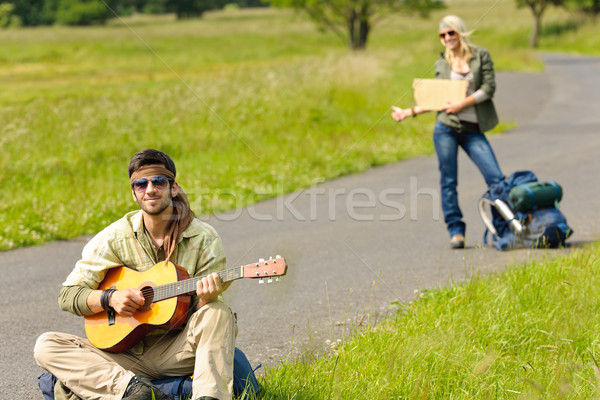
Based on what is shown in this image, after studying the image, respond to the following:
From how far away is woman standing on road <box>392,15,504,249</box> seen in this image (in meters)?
6.38

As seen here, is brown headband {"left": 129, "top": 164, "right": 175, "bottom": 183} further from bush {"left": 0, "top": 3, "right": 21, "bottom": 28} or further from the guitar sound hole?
bush {"left": 0, "top": 3, "right": 21, "bottom": 28}

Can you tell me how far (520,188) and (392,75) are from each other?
1706cm

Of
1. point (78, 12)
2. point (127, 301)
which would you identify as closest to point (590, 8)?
point (78, 12)

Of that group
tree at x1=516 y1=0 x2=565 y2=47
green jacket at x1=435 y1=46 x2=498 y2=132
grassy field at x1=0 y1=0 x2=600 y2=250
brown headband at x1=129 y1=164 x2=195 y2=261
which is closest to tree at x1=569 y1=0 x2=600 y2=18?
tree at x1=516 y1=0 x2=565 y2=47

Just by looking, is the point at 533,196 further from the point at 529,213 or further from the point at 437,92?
the point at 437,92

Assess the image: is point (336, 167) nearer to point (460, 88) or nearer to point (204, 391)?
point (460, 88)

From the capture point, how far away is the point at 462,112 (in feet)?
21.3

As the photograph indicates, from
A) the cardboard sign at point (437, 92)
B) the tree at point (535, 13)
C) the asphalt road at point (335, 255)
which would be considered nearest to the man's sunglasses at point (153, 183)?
the asphalt road at point (335, 255)

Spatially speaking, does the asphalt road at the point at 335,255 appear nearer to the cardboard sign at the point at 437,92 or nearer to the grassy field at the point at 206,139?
the grassy field at the point at 206,139

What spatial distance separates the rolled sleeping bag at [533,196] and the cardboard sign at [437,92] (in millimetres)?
941

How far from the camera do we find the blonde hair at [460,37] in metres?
6.31

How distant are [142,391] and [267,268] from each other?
74 cm

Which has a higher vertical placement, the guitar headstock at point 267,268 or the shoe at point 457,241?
the guitar headstock at point 267,268

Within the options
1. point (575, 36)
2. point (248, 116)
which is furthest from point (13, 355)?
point (575, 36)
